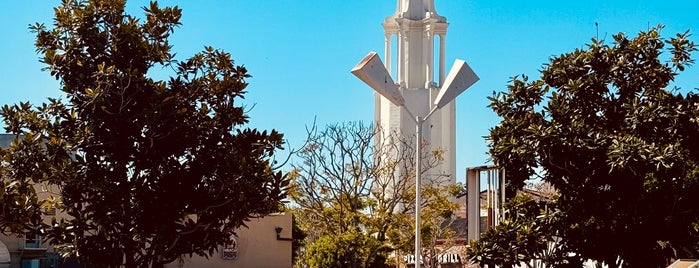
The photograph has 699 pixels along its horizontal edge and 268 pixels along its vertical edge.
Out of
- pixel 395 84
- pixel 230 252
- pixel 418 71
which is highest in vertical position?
pixel 418 71

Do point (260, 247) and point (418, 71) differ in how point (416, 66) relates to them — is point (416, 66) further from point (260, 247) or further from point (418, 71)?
point (260, 247)

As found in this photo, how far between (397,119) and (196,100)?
58.3 m

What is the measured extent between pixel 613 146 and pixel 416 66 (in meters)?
58.5

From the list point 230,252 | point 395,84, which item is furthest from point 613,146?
point 230,252

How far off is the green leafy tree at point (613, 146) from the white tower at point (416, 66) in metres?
53.9

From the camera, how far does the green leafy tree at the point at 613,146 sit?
50.3 ft

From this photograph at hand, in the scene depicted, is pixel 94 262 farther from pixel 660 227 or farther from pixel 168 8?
pixel 660 227

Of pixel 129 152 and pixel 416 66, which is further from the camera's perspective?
pixel 416 66

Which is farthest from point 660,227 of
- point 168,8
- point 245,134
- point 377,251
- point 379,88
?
point 377,251

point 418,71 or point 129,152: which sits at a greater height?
point 418,71

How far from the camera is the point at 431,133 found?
234 ft

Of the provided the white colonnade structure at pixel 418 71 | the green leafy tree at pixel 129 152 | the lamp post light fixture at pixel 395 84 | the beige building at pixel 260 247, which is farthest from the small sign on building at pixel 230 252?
the white colonnade structure at pixel 418 71

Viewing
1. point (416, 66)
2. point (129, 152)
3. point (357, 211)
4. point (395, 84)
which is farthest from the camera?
point (416, 66)

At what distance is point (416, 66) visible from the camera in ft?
241
